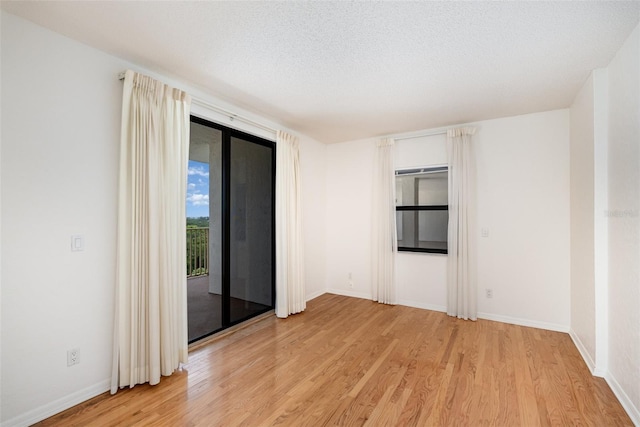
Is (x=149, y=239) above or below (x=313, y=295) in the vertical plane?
above

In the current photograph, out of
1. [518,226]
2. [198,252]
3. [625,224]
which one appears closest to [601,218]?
[625,224]

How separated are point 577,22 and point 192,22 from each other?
8.40 feet

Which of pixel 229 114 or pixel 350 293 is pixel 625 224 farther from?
pixel 229 114

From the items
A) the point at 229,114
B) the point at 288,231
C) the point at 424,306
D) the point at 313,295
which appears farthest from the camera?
the point at 313,295

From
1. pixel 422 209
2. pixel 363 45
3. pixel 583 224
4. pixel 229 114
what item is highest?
pixel 363 45

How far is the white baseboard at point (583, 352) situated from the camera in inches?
101

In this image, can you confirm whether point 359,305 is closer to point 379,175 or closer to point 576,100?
point 379,175

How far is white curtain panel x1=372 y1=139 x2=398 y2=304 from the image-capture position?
177 inches

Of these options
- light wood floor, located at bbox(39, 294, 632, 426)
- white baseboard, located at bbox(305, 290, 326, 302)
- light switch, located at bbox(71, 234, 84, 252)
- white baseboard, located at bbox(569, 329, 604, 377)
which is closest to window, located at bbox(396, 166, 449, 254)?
light wood floor, located at bbox(39, 294, 632, 426)

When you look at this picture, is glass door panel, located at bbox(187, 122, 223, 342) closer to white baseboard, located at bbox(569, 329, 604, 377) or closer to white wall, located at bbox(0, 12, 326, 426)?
white wall, located at bbox(0, 12, 326, 426)

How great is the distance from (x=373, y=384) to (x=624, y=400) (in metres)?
1.79

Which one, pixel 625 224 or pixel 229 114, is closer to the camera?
pixel 625 224

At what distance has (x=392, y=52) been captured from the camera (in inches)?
89.7

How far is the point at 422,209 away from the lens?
4520mm
